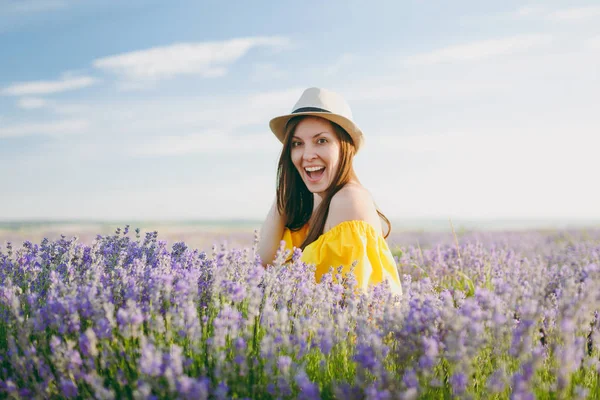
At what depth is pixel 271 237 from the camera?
439 cm

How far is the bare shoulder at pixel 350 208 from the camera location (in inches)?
144

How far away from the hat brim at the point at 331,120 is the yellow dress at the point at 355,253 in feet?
2.37

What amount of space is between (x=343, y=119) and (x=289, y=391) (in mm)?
2374

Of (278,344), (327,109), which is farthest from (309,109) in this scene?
(278,344)

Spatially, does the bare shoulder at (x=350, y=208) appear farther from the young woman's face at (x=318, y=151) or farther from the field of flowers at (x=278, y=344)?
the field of flowers at (x=278, y=344)

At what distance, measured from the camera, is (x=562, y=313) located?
1.97 meters

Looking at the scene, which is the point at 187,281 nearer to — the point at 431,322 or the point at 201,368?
the point at 201,368

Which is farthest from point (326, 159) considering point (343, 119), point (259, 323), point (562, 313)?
point (562, 313)

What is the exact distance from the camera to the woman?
11.6 ft

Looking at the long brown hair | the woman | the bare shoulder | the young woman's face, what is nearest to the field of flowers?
the woman

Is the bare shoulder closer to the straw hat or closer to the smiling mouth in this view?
the smiling mouth

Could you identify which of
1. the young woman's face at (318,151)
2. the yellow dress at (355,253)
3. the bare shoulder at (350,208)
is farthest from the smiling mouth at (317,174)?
the yellow dress at (355,253)

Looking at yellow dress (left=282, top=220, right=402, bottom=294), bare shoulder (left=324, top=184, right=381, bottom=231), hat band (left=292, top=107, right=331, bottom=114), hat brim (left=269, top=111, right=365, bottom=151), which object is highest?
hat band (left=292, top=107, right=331, bottom=114)

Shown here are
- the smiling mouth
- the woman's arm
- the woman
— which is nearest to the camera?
the woman
